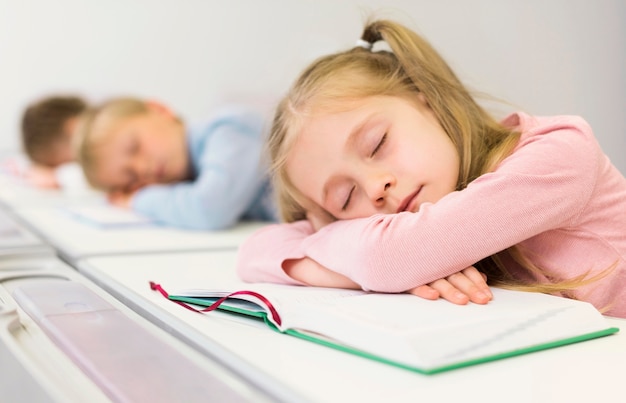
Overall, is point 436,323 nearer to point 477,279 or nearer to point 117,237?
point 477,279

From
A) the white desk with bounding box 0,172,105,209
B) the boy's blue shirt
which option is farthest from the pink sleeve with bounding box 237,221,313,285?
the white desk with bounding box 0,172,105,209

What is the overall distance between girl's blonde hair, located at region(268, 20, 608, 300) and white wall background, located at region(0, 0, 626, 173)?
135 millimetres

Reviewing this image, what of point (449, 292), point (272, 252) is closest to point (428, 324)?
point (449, 292)

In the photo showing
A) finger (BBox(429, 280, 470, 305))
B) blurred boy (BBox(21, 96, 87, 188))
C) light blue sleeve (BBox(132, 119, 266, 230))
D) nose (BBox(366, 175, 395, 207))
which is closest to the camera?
finger (BBox(429, 280, 470, 305))

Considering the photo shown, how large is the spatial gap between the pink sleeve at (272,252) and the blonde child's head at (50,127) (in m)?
1.64

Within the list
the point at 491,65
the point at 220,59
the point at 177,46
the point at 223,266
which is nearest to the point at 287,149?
the point at 223,266

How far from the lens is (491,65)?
121cm

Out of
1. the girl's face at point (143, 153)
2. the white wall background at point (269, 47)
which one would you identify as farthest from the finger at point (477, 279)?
the girl's face at point (143, 153)

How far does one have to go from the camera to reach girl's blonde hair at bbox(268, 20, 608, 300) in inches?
31.9

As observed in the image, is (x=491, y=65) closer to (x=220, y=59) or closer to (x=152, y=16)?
(x=220, y=59)

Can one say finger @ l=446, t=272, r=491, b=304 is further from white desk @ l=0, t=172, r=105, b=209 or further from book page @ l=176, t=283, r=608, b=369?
white desk @ l=0, t=172, r=105, b=209

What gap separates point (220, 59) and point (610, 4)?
5.89ft

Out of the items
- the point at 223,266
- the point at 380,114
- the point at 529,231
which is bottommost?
the point at 223,266

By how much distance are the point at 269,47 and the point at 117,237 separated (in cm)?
111
